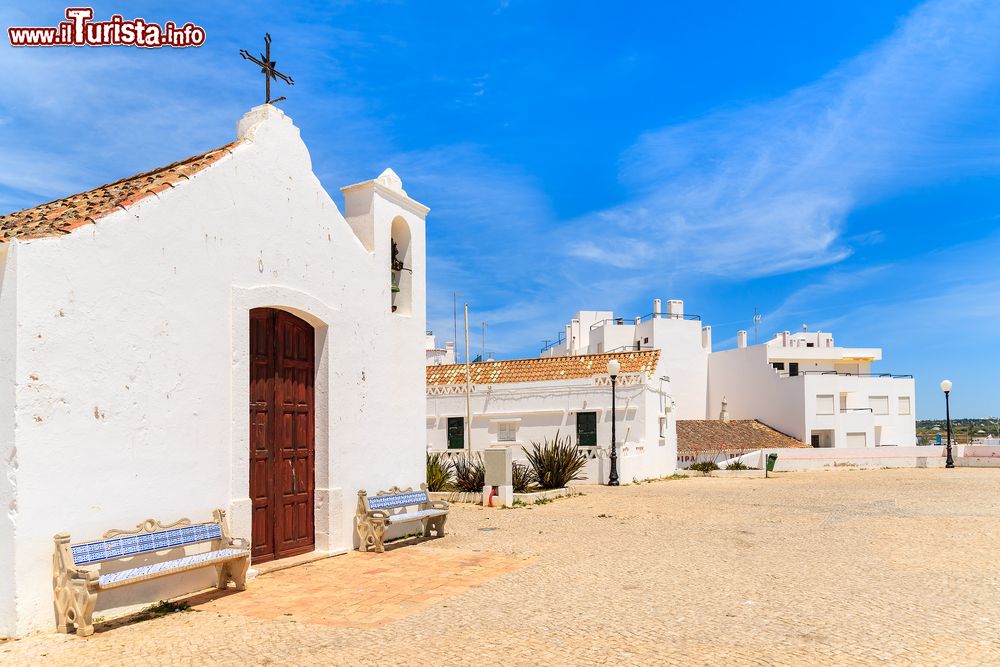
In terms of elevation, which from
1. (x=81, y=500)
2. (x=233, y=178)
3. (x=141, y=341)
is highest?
(x=233, y=178)

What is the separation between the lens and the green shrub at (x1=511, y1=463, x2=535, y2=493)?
56.1 feet

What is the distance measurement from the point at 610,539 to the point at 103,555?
21.7 feet

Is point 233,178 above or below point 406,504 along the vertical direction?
above

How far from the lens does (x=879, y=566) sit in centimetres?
838

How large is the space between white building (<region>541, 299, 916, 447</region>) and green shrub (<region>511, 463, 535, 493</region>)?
23.8 meters

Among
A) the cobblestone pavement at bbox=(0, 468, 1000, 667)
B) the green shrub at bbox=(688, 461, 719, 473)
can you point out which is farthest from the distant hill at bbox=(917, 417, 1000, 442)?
the cobblestone pavement at bbox=(0, 468, 1000, 667)

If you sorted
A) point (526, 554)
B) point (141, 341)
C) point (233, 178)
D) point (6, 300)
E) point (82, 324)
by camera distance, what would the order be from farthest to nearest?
1. point (526, 554)
2. point (233, 178)
3. point (141, 341)
4. point (82, 324)
5. point (6, 300)

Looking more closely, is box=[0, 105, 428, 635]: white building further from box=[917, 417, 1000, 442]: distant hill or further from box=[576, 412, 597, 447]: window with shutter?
box=[917, 417, 1000, 442]: distant hill

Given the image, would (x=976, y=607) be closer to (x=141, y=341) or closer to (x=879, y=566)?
(x=879, y=566)

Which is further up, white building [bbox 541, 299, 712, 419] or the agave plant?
white building [bbox 541, 299, 712, 419]

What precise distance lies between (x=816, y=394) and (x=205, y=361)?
3892 cm

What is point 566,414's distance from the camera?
24016 mm

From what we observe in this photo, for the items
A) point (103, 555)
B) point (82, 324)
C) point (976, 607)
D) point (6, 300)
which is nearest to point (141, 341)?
point (82, 324)

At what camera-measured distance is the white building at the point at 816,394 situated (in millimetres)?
41000
